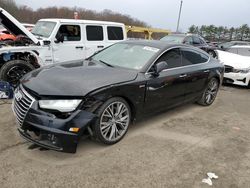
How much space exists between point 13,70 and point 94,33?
284cm

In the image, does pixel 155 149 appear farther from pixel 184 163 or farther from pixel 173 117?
pixel 173 117

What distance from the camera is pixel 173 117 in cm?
504

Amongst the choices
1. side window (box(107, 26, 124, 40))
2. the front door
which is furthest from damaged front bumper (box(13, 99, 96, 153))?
side window (box(107, 26, 124, 40))

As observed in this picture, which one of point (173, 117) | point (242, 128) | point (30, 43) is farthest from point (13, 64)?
point (242, 128)

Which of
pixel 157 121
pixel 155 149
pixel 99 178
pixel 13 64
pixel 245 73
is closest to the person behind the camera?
pixel 99 178

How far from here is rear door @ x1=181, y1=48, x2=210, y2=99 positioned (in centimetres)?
490

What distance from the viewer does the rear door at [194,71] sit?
4902mm

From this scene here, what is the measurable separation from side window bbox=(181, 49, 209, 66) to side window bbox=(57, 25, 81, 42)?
3804 mm

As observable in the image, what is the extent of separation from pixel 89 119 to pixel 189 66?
2.57 meters

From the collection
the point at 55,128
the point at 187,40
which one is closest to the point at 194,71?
the point at 55,128

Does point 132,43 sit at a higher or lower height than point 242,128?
higher

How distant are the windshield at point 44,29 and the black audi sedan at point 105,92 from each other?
303 cm

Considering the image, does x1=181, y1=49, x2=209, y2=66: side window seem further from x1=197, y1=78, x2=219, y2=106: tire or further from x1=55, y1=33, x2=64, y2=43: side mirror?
x1=55, y1=33, x2=64, y2=43: side mirror

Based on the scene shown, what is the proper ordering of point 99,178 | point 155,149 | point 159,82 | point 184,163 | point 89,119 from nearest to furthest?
point 99,178
point 89,119
point 184,163
point 155,149
point 159,82
